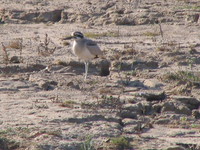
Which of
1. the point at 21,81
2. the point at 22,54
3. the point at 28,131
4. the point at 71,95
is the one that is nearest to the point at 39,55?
the point at 22,54

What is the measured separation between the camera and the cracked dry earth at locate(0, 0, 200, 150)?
30.5ft

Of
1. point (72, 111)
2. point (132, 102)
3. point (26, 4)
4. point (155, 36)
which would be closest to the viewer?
point (72, 111)

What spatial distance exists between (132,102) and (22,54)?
373 cm

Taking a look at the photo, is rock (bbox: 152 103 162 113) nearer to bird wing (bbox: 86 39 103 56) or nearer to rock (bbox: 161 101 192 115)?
rock (bbox: 161 101 192 115)

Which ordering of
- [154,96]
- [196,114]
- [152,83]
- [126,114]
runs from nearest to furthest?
[126,114], [196,114], [154,96], [152,83]

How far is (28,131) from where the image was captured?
30.4ft

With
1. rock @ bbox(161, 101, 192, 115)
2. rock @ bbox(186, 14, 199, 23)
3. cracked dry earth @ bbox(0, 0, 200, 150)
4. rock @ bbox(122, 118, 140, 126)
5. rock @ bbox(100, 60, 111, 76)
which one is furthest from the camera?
rock @ bbox(186, 14, 199, 23)

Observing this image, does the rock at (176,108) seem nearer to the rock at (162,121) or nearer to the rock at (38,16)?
the rock at (162,121)

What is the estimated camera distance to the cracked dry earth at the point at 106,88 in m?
9.29

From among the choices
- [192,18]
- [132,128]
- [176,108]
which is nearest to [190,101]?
[176,108]

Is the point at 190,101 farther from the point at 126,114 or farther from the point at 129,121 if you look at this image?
the point at 129,121

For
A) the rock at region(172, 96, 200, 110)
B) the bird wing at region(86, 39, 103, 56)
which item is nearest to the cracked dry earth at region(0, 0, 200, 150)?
the rock at region(172, 96, 200, 110)

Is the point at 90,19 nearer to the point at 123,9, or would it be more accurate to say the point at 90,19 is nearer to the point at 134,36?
the point at 123,9

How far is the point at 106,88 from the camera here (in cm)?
1181
